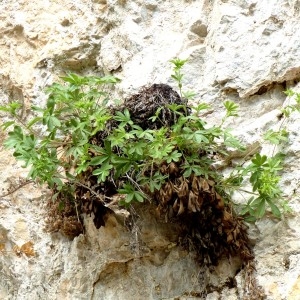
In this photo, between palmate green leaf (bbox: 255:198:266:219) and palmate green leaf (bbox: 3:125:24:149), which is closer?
palmate green leaf (bbox: 255:198:266:219)

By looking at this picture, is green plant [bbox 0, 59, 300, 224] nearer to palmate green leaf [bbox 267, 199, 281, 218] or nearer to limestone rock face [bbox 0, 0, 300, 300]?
palmate green leaf [bbox 267, 199, 281, 218]

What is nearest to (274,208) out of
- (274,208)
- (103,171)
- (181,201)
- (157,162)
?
(274,208)

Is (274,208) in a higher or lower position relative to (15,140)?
lower

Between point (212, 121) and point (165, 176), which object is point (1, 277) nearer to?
point (165, 176)

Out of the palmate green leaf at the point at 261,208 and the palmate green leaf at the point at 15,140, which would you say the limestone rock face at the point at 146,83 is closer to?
the palmate green leaf at the point at 261,208

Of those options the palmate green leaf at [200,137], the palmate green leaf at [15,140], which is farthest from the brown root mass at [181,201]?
the palmate green leaf at [15,140]

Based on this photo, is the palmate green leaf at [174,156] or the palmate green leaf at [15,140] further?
the palmate green leaf at [15,140]

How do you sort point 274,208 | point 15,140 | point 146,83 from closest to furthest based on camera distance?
point 274,208
point 15,140
point 146,83

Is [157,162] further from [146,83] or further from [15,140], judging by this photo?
[146,83]

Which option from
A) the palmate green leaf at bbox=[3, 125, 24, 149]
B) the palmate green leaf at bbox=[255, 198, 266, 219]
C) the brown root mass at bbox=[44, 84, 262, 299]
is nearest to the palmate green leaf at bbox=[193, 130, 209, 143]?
the brown root mass at bbox=[44, 84, 262, 299]
